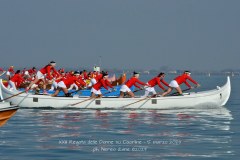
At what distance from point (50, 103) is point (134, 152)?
16.9 meters

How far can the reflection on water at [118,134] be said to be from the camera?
1856 centimetres

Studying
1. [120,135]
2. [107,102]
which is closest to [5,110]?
[120,135]

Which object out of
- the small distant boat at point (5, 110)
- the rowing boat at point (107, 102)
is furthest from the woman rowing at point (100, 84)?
the small distant boat at point (5, 110)

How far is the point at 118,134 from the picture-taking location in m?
23.2

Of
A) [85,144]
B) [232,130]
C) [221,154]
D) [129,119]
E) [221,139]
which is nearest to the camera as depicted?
[221,154]

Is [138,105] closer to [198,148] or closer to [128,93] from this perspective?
[128,93]

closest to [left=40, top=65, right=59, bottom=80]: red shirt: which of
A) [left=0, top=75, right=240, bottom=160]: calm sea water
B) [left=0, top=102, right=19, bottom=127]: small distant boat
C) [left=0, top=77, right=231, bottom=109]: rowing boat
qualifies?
[left=0, top=77, right=231, bottom=109]: rowing boat

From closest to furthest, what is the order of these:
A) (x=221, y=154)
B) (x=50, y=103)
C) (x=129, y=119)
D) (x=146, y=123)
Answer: (x=221, y=154) → (x=146, y=123) → (x=129, y=119) → (x=50, y=103)

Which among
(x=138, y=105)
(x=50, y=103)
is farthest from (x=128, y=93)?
(x=50, y=103)

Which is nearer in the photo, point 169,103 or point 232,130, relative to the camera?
point 232,130

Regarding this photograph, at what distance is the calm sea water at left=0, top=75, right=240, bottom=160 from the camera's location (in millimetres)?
18312

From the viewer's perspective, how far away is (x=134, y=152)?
60.8 feet

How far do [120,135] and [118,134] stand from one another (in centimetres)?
34

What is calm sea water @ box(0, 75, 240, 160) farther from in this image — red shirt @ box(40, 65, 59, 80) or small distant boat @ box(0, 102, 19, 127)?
red shirt @ box(40, 65, 59, 80)
